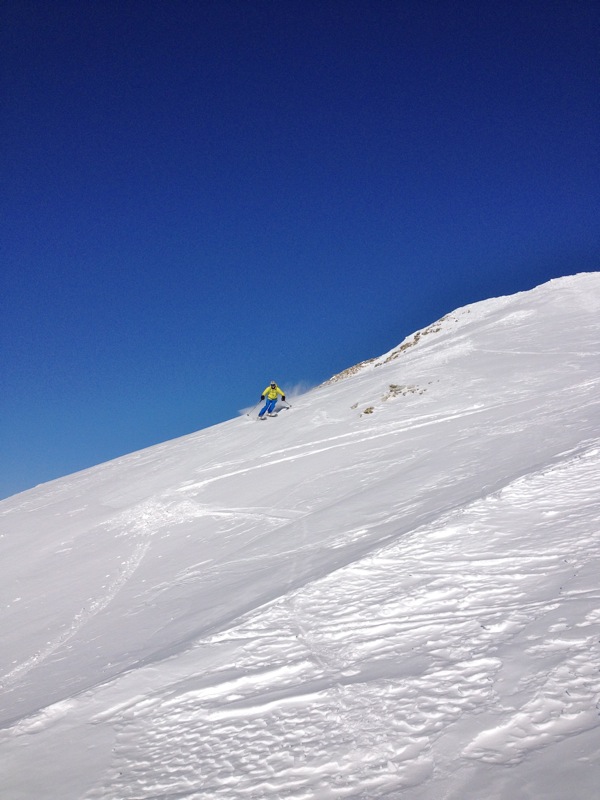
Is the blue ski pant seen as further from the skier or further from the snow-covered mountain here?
the snow-covered mountain

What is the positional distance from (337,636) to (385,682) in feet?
2.66

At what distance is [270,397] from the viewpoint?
22.4 metres

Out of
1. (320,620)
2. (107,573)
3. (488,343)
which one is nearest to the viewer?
(320,620)

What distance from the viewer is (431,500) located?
7648 millimetres

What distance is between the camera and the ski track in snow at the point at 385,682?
310 centimetres

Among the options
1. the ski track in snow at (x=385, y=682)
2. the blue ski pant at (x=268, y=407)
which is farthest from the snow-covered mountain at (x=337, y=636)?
the blue ski pant at (x=268, y=407)

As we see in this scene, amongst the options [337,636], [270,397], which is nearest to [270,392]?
[270,397]

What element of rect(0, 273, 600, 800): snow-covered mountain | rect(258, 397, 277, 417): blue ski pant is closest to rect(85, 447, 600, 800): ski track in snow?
rect(0, 273, 600, 800): snow-covered mountain

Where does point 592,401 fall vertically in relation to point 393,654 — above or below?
above

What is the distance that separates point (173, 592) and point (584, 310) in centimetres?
2335

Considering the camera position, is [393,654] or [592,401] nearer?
[393,654]

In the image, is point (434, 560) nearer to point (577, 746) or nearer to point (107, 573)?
point (577, 746)

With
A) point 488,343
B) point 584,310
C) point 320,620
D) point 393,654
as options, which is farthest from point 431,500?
point 584,310

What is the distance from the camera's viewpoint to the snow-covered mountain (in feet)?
10.2
